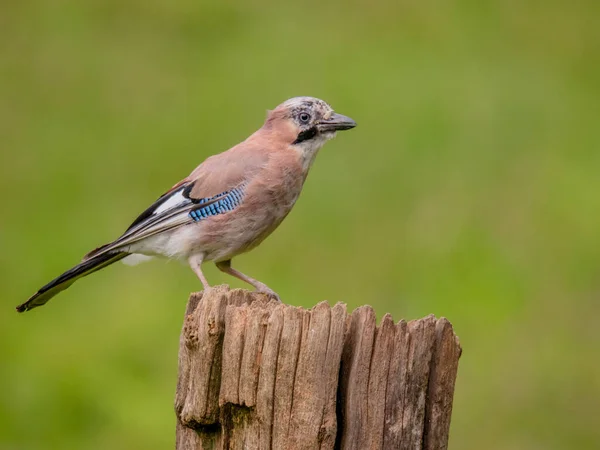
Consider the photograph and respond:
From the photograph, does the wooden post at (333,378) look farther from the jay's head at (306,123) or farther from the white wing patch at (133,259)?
the white wing patch at (133,259)

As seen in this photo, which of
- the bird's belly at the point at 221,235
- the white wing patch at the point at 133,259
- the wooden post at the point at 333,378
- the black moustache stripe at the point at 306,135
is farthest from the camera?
the white wing patch at the point at 133,259

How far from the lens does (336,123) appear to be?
747 centimetres

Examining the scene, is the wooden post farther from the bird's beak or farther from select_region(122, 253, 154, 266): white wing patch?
select_region(122, 253, 154, 266): white wing patch

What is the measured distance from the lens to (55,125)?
14.5 metres

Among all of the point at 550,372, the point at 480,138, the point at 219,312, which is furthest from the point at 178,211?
the point at 480,138

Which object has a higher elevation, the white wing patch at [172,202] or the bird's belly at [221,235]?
the white wing patch at [172,202]

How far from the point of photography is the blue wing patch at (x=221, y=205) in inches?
290

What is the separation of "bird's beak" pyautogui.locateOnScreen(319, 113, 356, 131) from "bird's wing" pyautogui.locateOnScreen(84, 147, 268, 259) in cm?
40

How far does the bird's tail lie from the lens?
22.8 ft

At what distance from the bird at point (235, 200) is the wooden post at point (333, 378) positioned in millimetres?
2177

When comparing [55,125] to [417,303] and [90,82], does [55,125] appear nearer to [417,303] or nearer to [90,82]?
[90,82]

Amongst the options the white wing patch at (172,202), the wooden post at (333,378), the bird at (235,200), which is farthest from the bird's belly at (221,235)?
the wooden post at (333,378)

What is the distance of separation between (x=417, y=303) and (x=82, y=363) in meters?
3.10

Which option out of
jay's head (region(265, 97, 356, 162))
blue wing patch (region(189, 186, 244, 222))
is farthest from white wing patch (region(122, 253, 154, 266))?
jay's head (region(265, 97, 356, 162))
